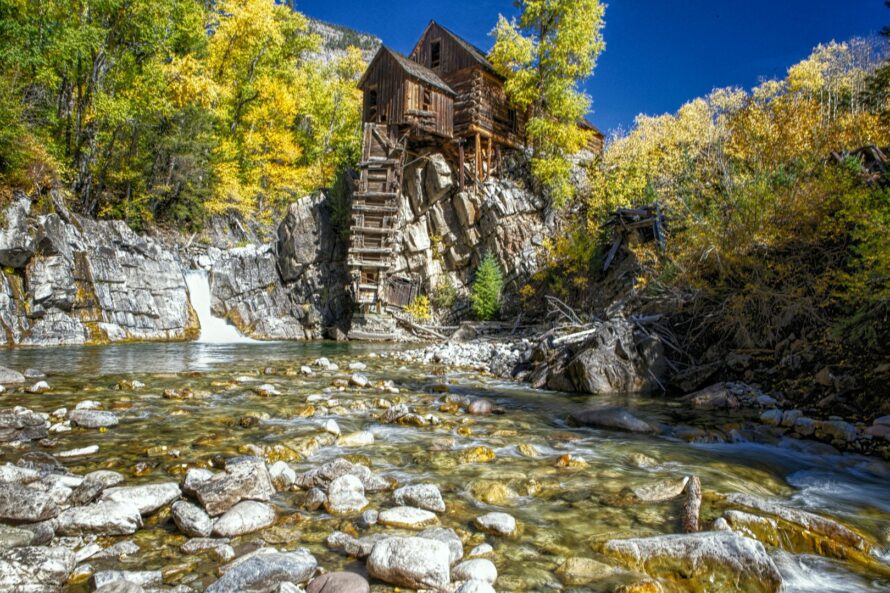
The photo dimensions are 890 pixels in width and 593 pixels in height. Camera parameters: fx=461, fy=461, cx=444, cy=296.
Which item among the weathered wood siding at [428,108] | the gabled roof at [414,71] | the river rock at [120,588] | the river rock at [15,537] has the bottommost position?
the river rock at [15,537]

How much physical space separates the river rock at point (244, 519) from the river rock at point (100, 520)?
21.0 inches

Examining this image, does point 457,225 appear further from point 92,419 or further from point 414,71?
point 92,419

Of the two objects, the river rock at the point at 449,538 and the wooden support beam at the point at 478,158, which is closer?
the river rock at the point at 449,538

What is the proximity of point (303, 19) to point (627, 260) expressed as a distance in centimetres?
3197

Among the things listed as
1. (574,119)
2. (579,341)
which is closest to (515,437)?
(579,341)

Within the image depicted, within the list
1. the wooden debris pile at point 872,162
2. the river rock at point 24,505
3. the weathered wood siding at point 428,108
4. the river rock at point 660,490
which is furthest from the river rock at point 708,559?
the weathered wood siding at point 428,108

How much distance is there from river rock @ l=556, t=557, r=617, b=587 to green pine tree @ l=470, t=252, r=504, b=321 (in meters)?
20.5

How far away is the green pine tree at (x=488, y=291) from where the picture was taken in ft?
76.3

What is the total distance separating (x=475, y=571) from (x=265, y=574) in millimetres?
1119

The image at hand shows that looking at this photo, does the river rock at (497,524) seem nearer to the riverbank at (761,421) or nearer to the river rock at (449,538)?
the river rock at (449,538)

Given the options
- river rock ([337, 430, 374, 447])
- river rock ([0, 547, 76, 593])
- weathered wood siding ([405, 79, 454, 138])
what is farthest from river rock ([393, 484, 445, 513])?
weathered wood siding ([405, 79, 454, 138])

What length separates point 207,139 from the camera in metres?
24.9

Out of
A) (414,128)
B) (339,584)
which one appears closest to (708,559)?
(339,584)

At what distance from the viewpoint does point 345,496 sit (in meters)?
3.54
